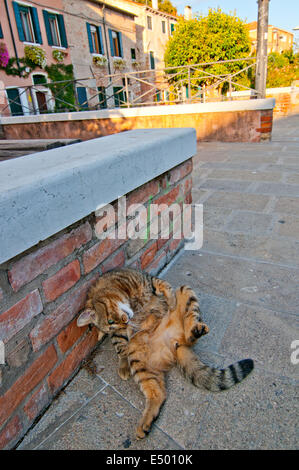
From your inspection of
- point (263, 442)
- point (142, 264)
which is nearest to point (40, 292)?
point (142, 264)

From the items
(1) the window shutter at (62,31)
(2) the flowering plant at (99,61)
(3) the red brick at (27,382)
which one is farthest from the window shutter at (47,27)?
(3) the red brick at (27,382)

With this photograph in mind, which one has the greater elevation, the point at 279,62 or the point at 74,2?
the point at 74,2

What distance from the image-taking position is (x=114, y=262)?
5.67 feet

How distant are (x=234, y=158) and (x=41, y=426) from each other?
538cm

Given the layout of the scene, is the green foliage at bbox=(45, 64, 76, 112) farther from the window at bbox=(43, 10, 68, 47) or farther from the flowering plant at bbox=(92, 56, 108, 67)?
the flowering plant at bbox=(92, 56, 108, 67)

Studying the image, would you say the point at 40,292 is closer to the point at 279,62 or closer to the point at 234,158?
the point at 234,158

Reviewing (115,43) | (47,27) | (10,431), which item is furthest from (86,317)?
(115,43)

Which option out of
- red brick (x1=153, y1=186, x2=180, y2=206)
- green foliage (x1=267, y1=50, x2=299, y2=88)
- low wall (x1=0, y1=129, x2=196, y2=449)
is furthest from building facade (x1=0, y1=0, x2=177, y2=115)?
low wall (x1=0, y1=129, x2=196, y2=449)

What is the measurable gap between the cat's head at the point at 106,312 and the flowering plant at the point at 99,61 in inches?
861

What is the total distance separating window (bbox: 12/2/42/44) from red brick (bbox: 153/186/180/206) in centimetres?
1729

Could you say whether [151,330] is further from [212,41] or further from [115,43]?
[115,43]

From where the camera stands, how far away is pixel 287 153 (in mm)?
5633

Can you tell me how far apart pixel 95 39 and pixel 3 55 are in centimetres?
785
